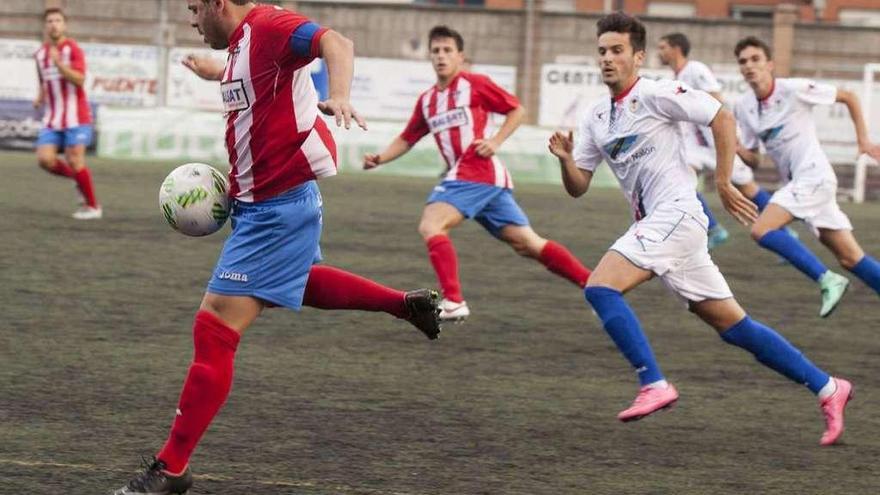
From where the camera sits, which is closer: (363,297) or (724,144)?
(363,297)

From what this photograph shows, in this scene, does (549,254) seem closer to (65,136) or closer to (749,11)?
(65,136)

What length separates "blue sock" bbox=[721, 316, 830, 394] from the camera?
A: 682 centimetres

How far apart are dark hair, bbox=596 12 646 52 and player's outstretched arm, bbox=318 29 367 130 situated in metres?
2.06

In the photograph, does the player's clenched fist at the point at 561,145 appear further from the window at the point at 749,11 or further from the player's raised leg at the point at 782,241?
the window at the point at 749,11

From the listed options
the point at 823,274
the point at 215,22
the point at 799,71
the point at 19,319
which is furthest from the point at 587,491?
the point at 799,71

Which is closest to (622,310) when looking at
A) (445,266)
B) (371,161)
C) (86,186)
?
(371,161)

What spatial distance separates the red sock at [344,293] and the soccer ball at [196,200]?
0.44 meters

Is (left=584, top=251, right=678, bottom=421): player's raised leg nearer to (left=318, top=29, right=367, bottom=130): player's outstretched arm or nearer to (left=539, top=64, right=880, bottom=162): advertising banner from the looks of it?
(left=318, top=29, right=367, bottom=130): player's outstretched arm

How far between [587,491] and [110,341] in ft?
12.1

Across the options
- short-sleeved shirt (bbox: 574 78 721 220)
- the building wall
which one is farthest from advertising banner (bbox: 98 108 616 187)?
short-sleeved shirt (bbox: 574 78 721 220)

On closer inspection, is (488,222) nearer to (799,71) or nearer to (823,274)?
(823,274)

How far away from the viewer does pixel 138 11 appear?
30.3m

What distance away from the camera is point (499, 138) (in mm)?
10273

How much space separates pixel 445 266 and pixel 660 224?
345 centimetres
